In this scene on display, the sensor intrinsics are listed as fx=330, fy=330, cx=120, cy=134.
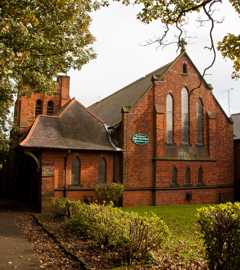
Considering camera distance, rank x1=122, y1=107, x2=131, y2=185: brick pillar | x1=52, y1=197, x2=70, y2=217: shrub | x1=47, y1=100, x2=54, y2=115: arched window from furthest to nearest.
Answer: x1=47, y1=100, x2=54, y2=115: arched window → x1=122, y1=107, x2=131, y2=185: brick pillar → x1=52, y1=197, x2=70, y2=217: shrub

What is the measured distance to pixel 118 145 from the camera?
80.0 ft

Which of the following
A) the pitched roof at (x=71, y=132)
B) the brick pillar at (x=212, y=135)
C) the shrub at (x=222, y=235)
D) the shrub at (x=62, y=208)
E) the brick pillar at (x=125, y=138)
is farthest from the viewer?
the brick pillar at (x=212, y=135)

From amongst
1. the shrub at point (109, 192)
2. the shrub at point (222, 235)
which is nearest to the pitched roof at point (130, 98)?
the shrub at point (109, 192)

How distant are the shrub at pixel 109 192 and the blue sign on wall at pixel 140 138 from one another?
3.81m

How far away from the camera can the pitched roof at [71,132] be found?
869 inches

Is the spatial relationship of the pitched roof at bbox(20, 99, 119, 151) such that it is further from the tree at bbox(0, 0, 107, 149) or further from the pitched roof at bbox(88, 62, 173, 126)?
the tree at bbox(0, 0, 107, 149)

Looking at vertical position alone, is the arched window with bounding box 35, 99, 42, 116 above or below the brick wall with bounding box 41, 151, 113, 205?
above

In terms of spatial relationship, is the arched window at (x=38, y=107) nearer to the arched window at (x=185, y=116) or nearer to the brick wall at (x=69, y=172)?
the brick wall at (x=69, y=172)

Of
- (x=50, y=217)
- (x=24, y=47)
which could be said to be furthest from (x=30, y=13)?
(x=50, y=217)

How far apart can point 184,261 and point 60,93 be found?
30493 mm

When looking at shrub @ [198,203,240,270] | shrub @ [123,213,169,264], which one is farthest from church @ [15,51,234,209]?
shrub @ [198,203,240,270]

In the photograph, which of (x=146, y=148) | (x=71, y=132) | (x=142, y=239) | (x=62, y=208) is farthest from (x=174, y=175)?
(x=142, y=239)

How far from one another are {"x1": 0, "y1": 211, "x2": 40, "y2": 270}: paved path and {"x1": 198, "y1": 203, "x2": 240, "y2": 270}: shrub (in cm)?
455

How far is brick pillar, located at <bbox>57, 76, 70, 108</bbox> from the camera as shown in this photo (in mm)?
36938
